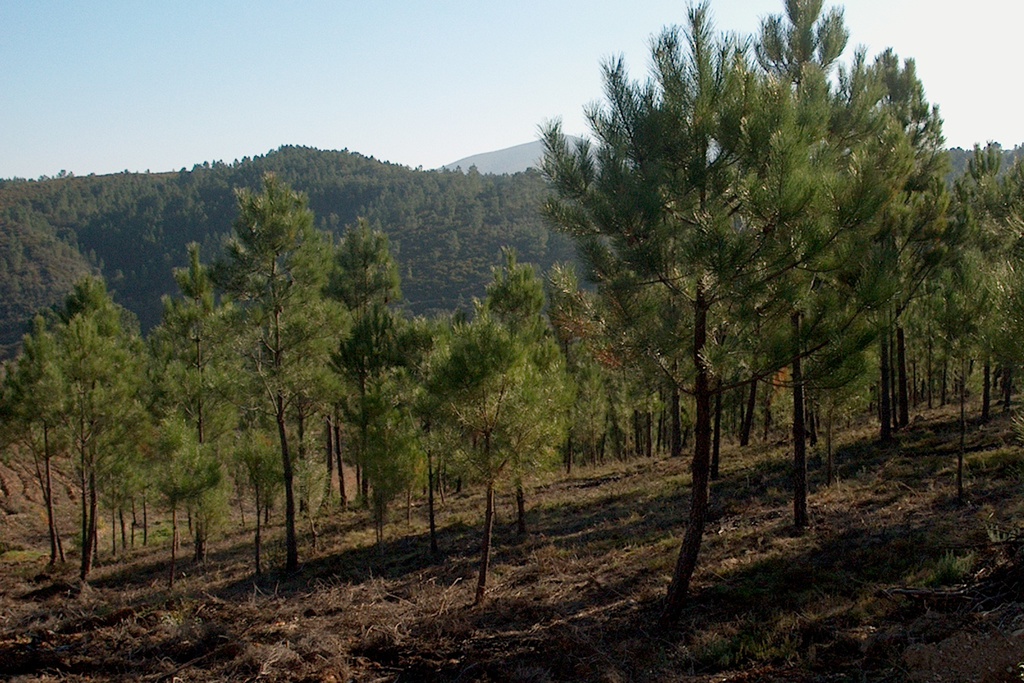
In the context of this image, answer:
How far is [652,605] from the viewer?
9.78 meters

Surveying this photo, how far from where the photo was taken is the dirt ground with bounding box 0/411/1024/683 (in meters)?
7.11

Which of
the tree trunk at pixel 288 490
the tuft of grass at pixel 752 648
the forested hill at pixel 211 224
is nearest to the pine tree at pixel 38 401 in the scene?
the tree trunk at pixel 288 490

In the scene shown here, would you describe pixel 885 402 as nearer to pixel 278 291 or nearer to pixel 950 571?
pixel 950 571

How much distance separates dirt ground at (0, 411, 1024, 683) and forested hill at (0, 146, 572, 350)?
84.3 meters

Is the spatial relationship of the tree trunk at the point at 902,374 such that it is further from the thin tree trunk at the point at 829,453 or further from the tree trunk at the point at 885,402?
the thin tree trunk at the point at 829,453

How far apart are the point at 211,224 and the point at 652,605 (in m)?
149

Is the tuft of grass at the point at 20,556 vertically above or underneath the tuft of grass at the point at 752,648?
underneath

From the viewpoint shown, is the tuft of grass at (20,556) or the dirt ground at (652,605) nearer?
the dirt ground at (652,605)

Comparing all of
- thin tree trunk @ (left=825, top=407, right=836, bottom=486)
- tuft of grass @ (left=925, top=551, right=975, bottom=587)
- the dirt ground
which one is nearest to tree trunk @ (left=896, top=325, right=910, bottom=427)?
the dirt ground

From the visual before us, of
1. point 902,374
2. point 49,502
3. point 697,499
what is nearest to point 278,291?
point 49,502

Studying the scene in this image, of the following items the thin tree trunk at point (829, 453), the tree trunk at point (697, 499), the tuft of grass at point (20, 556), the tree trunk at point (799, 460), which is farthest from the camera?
the tuft of grass at point (20, 556)

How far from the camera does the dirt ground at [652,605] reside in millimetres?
7109

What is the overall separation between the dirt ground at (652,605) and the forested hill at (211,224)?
84.3 metres

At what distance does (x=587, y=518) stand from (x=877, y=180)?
12129 mm
